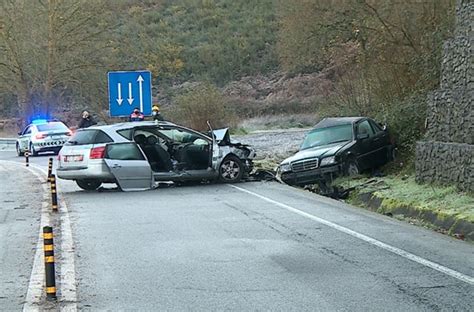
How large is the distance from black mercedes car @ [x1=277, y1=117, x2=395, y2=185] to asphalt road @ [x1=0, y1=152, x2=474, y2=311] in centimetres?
319

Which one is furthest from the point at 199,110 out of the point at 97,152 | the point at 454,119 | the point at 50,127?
the point at 454,119

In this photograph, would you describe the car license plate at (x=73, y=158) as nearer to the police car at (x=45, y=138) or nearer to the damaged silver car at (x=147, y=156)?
the damaged silver car at (x=147, y=156)

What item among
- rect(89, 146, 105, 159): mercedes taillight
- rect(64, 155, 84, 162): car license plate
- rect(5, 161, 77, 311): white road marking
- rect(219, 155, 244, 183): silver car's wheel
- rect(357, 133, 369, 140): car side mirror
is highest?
rect(357, 133, 369, 140): car side mirror

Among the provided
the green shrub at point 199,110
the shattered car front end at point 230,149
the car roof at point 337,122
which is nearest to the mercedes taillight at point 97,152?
the shattered car front end at point 230,149

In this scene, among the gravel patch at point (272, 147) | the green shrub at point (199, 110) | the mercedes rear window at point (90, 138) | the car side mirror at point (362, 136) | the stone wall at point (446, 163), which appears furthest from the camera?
the green shrub at point (199, 110)

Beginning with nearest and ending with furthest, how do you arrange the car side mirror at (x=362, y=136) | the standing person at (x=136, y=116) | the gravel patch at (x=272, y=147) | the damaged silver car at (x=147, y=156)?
the damaged silver car at (x=147, y=156) < the car side mirror at (x=362, y=136) < the standing person at (x=136, y=116) < the gravel patch at (x=272, y=147)

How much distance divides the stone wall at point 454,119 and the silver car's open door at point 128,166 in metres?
5.91

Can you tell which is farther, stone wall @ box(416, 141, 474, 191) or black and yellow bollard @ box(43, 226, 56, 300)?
stone wall @ box(416, 141, 474, 191)

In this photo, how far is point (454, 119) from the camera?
608 inches

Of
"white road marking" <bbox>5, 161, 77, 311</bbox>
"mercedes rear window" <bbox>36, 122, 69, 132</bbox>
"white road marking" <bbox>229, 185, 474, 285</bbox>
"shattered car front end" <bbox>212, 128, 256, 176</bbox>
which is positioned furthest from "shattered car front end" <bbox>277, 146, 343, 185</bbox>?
"mercedes rear window" <bbox>36, 122, 69, 132</bbox>

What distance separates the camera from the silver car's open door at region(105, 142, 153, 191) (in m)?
17.1

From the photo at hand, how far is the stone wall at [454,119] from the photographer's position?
47.5 ft

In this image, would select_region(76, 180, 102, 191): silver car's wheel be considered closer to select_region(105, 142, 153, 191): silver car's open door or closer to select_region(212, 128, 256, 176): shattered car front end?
select_region(105, 142, 153, 191): silver car's open door

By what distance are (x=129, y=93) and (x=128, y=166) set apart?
7.94 meters
